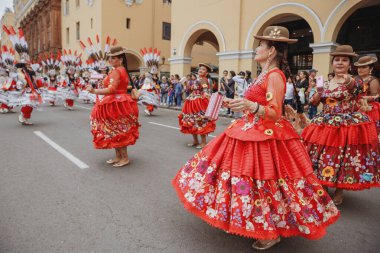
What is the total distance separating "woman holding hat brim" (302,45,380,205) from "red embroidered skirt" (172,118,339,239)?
3.53ft

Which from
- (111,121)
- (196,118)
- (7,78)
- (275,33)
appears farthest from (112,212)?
(7,78)

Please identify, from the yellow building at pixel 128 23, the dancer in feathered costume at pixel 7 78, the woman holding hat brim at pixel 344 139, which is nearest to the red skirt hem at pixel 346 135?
the woman holding hat brim at pixel 344 139

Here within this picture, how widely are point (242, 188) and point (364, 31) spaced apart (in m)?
14.2

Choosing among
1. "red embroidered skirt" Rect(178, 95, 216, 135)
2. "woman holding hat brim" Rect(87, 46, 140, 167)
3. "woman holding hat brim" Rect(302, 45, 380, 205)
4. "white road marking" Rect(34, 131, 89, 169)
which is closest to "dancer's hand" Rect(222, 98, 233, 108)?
"woman holding hat brim" Rect(302, 45, 380, 205)

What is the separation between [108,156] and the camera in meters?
5.89

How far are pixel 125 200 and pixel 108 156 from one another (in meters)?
2.28

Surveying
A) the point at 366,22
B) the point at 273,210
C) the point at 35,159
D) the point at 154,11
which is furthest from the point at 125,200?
the point at 154,11

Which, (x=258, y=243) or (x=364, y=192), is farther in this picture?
(x=364, y=192)

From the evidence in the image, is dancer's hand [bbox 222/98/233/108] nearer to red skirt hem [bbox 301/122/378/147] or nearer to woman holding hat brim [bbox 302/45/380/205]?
woman holding hat brim [bbox 302/45/380/205]

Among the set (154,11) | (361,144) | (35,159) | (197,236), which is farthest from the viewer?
(154,11)

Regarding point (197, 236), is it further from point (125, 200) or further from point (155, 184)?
point (155, 184)

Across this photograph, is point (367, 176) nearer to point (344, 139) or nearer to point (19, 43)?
point (344, 139)

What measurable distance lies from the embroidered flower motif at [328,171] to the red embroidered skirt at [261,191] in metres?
1.04

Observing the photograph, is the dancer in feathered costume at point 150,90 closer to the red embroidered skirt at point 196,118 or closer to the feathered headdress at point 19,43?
the feathered headdress at point 19,43
